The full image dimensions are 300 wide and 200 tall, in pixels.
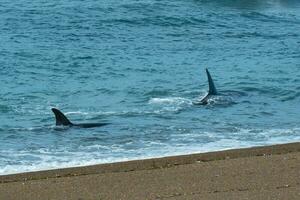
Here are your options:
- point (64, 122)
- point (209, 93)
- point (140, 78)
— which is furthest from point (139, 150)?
point (140, 78)

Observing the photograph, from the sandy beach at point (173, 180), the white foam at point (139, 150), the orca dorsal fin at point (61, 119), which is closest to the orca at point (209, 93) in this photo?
the white foam at point (139, 150)

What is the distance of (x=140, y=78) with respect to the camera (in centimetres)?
1808

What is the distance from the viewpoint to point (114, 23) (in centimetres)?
2700

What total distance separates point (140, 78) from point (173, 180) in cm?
1023

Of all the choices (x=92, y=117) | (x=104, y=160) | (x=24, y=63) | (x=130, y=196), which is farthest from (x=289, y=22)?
(x=130, y=196)

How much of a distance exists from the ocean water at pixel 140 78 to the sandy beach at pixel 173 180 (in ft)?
2.90

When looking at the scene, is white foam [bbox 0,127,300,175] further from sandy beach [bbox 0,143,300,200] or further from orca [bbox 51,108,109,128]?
orca [bbox 51,108,109,128]

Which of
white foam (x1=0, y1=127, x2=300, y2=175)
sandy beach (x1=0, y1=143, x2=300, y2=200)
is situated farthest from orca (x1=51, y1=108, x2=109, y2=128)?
sandy beach (x1=0, y1=143, x2=300, y2=200)

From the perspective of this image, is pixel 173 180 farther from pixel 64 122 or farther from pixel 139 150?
pixel 64 122

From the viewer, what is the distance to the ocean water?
11.1m

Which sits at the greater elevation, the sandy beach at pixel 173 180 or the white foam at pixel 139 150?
the sandy beach at pixel 173 180

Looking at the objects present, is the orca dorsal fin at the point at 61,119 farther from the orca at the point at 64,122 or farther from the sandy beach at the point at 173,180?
the sandy beach at the point at 173,180

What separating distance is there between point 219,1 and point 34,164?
26367mm

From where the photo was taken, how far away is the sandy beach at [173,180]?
24.0ft
